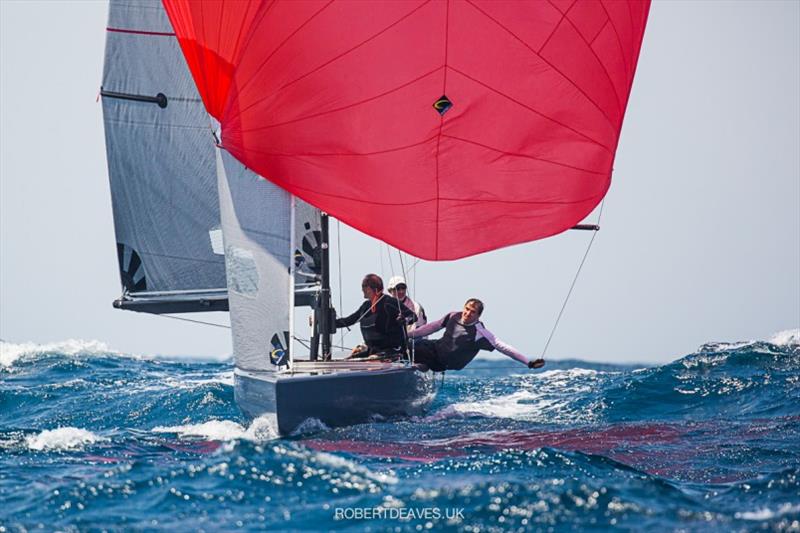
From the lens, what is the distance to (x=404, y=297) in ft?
35.0

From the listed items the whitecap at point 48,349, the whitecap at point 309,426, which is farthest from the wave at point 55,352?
the whitecap at point 309,426

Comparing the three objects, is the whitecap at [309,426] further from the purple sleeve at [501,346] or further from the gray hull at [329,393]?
the purple sleeve at [501,346]

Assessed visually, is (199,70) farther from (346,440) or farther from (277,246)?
(346,440)

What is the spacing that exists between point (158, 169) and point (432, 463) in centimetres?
661

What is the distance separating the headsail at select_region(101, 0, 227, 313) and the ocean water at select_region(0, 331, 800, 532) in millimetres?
1324

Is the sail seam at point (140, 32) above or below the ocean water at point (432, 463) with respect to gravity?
above

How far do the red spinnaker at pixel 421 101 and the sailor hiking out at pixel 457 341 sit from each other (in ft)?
2.99

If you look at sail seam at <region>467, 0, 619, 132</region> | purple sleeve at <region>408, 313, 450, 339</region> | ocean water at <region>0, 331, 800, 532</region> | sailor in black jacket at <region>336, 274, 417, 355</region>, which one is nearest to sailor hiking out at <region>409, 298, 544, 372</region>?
purple sleeve at <region>408, 313, 450, 339</region>

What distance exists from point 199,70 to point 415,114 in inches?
74.0

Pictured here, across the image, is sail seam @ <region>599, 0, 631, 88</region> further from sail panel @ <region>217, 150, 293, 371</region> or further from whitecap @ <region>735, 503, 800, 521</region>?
whitecap @ <region>735, 503, 800, 521</region>

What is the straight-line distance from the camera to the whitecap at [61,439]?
27.4ft

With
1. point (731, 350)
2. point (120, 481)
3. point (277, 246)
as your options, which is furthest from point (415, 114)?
point (731, 350)

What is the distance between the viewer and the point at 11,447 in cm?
838

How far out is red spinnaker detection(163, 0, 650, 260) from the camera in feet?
28.6
